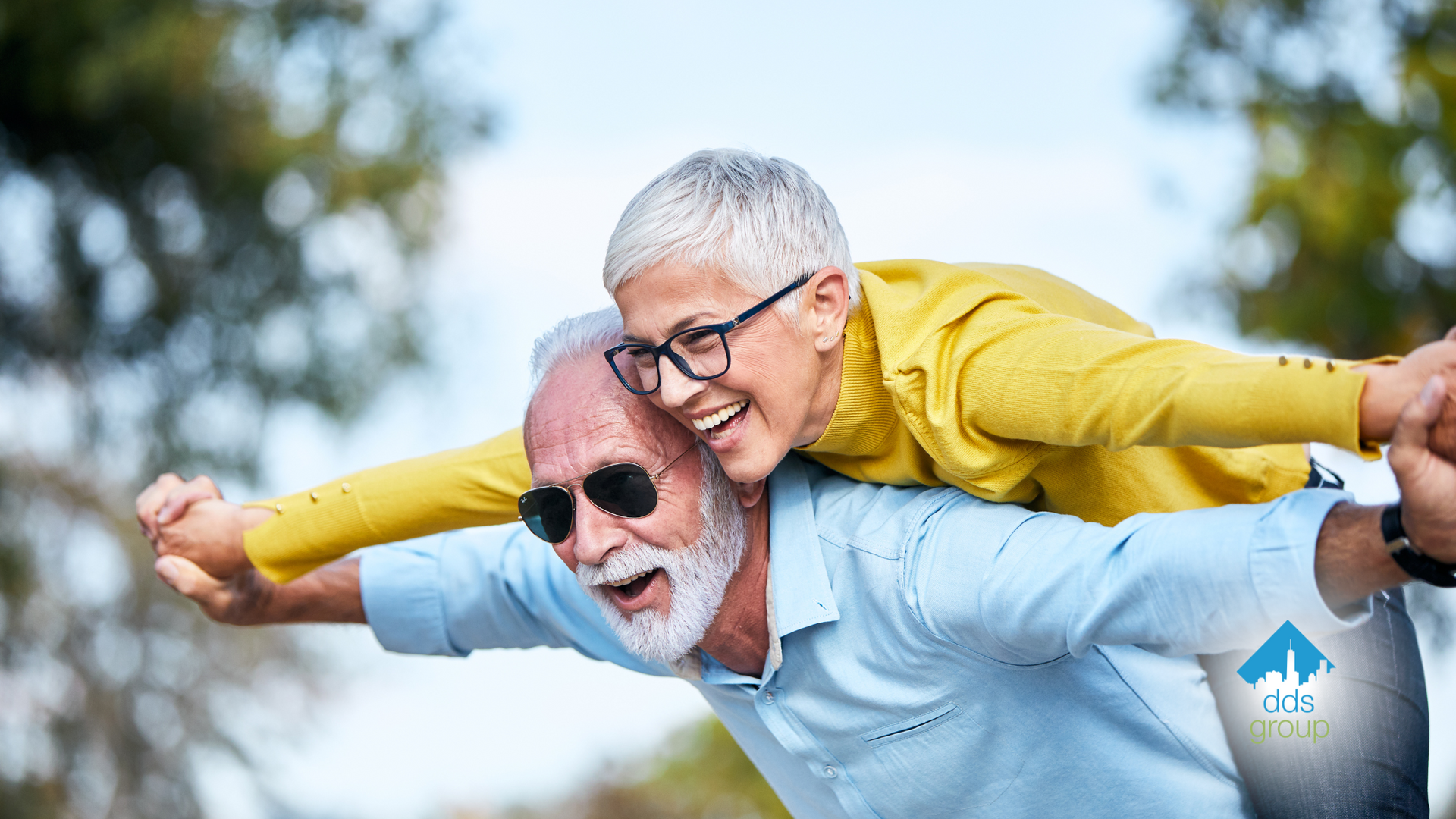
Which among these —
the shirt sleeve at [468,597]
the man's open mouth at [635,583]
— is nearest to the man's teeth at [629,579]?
the man's open mouth at [635,583]

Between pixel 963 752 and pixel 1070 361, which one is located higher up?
pixel 1070 361

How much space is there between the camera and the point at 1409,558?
1.60 meters

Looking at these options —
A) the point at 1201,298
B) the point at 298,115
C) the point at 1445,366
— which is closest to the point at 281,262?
the point at 298,115

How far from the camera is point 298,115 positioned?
29.3 feet

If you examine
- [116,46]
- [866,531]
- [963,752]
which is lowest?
[963,752]

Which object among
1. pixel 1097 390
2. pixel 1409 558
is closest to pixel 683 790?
pixel 1097 390

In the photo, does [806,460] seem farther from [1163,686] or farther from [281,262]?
[281,262]

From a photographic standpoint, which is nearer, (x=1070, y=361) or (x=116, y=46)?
(x=1070, y=361)

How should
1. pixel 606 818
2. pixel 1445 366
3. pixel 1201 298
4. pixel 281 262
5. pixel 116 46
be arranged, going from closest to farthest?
pixel 1445 366, pixel 116 46, pixel 1201 298, pixel 281 262, pixel 606 818

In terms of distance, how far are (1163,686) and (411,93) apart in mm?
8346

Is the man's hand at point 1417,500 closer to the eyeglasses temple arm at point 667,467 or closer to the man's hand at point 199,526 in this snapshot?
the eyeglasses temple arm at point 667,467

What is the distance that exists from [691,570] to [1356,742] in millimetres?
1432

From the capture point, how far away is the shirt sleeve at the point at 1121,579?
1.73 m

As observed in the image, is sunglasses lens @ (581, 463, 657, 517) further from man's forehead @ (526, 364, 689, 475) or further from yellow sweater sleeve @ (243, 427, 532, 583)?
yellow sweater sleeve @ (243, 427, 532, 583)
